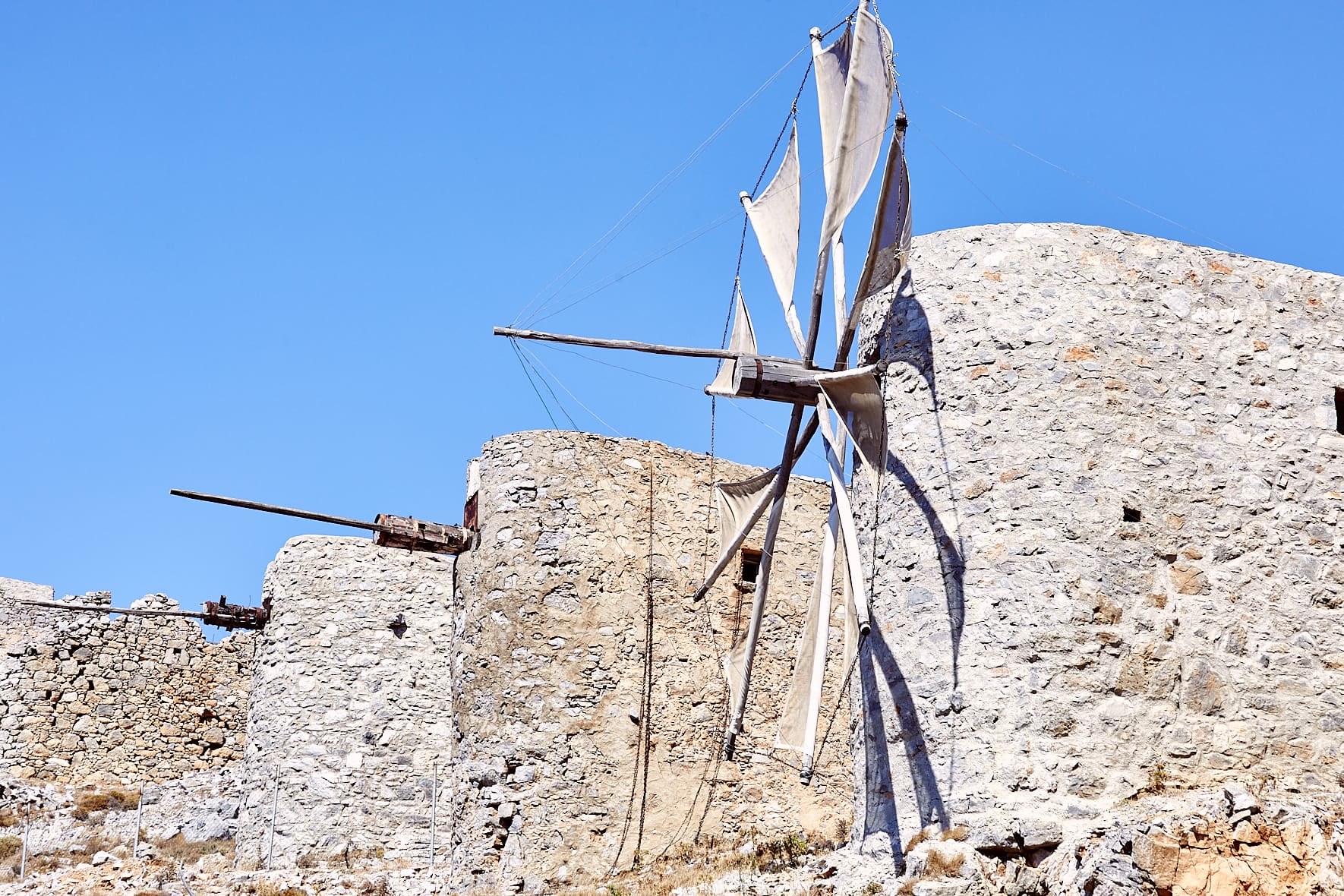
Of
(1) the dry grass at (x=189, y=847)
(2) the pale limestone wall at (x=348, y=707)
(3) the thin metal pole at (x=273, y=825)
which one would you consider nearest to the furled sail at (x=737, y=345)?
(2) the pale limestone wall at (x=348, y=707)

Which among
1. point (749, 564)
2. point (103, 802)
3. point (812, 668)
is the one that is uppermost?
point (749, 564)

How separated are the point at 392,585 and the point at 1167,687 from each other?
8.67m

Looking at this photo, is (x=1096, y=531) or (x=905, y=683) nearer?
(x=1096, y=531)

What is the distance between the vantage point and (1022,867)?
8.68 meters

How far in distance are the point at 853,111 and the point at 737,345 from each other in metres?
2.10

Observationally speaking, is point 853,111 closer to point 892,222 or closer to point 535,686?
point 892,222

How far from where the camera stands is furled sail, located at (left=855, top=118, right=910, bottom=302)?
10.1 meters

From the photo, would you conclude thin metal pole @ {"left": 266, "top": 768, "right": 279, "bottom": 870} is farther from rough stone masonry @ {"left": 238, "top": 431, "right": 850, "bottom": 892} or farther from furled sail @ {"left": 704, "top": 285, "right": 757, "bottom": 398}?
furled sail @ {"left": 704, "top": 285, "right": 757, "bottom": 398}

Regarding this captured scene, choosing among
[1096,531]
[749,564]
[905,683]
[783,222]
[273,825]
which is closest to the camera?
[1096,531]

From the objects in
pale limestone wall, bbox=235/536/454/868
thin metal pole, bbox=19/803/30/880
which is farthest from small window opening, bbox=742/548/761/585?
thin metal pole, bbox=19/803/30/880

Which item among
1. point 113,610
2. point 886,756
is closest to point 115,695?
point 113,610

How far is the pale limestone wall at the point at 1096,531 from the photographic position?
924cm

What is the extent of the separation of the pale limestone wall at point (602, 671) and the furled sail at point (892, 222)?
4175 millimetres

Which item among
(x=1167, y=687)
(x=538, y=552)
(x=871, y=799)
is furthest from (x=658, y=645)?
(x=1167, y=687)
